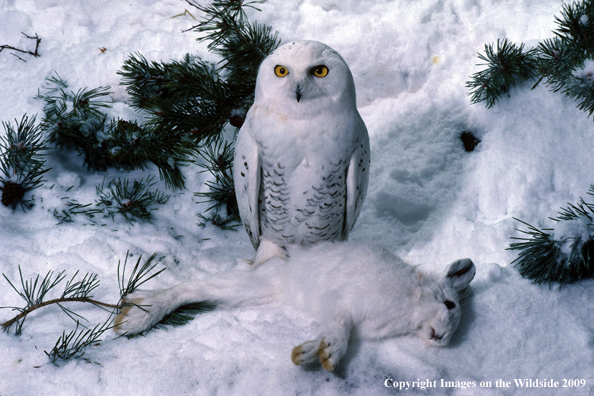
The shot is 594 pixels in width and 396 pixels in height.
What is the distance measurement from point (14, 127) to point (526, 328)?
6.91 feet

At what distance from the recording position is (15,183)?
185 centimetres

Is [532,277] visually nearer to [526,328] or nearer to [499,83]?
[526,328]

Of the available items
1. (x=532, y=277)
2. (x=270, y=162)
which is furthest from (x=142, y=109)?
(x=532, y=277)

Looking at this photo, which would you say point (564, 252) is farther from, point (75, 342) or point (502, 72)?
point (75, 342)

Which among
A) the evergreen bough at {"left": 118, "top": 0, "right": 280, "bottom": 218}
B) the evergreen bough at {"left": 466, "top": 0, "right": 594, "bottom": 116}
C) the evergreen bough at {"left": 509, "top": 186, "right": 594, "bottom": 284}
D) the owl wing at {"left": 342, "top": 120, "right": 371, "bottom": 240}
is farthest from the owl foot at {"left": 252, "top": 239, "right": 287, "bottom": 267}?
the evergreen bough at {"left": 466, "top": 0, "right": 594, "bottom": 116}

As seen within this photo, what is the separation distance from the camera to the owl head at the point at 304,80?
1.38 meters

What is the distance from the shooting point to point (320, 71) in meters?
1.42

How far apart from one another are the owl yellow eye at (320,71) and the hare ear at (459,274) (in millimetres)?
699

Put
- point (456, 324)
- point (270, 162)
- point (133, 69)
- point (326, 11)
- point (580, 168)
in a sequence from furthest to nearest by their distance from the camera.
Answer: point (326, 11) < point (133, 69) < point (580, 168) < point (270, 162) < point (456, 324)

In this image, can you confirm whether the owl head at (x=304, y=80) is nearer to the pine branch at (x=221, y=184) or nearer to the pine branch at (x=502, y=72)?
the pine branch at (x=221, y=184)

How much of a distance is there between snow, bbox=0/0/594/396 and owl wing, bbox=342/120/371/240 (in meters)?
0.37

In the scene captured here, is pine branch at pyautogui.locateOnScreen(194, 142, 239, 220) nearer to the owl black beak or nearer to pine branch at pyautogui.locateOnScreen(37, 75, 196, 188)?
pine branch at pyautogui.locateOnScreen(37, 75, 196, 188)

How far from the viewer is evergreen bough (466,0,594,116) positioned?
1.48m

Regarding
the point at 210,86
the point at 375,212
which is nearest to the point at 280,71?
the point at 210,86
